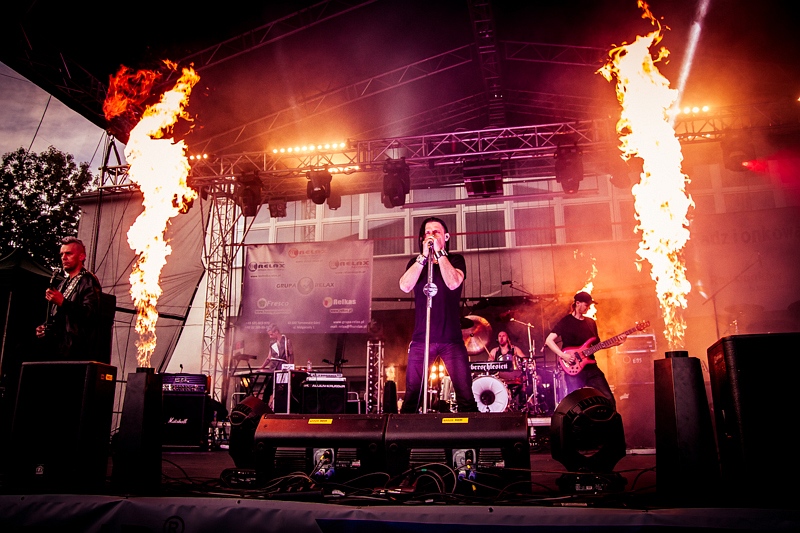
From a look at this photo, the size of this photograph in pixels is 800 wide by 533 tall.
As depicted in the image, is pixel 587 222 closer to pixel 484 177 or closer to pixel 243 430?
pixel 484 177

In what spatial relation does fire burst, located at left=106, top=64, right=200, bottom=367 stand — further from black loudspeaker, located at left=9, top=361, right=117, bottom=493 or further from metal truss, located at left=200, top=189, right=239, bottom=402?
black loudspeaker, located at left=9, top=361, right=117, bottom=493

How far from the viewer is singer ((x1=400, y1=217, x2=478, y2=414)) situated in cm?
422

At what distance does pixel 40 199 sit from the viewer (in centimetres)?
1314

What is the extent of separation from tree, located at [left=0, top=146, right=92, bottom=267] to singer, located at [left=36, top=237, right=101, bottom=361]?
761 cm

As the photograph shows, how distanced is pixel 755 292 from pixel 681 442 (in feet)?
39.1

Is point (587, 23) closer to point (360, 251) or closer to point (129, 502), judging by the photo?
point (360, 251)

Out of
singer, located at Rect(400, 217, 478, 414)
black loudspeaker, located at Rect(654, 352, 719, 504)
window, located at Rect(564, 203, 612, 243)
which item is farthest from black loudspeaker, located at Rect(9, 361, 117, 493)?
window, located at Rect(564, 203, 612, 243)

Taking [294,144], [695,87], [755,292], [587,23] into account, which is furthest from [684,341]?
[294,144]

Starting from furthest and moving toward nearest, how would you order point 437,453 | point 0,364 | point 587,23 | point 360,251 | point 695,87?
point 360,251, point 695,87, point 587,23, point 0,364, point 437,453

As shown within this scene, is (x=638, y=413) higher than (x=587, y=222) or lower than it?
lower

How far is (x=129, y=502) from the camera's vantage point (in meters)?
2.95

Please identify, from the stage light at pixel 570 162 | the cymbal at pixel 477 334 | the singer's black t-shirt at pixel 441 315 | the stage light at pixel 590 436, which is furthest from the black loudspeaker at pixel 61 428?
the cymbal at pixel 477 334

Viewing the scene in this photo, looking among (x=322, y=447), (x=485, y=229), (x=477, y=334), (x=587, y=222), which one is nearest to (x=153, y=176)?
(x=322, y=447)

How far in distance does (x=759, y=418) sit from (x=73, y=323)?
17.0 ft
